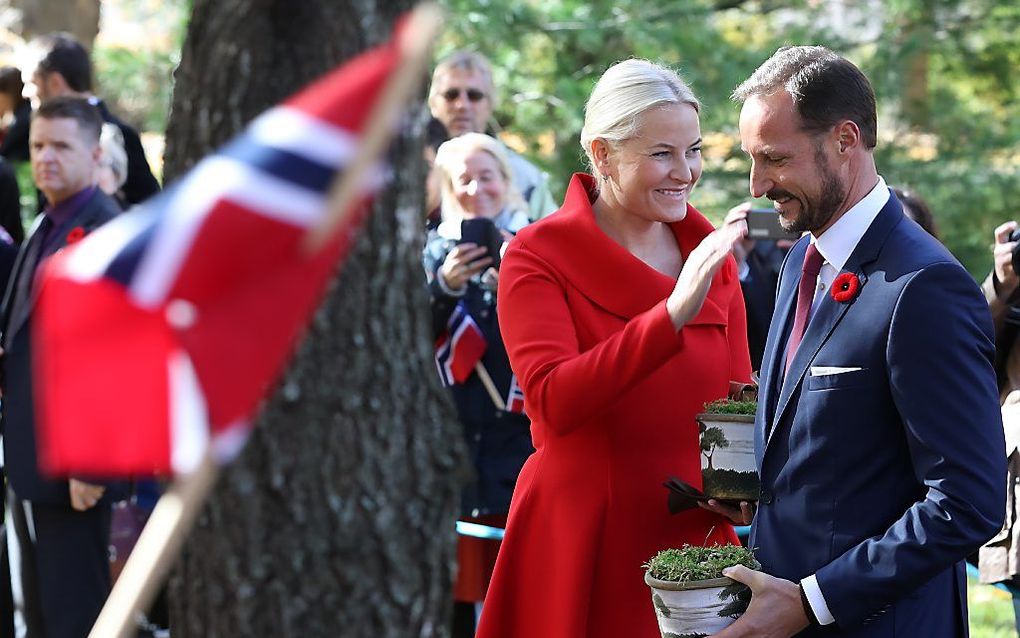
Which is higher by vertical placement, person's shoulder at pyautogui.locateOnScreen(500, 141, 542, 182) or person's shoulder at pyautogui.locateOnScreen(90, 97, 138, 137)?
person's shoulder at pyautogui.locateOnScreen(90, 97, 138, 137)

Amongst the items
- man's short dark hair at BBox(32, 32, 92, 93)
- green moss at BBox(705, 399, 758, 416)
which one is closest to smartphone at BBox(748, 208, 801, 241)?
green moss at BBox(705, 399, 758, 416)

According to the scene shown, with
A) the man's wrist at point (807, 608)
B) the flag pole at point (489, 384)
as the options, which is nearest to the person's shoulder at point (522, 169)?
the flag pole at point (489, 384)

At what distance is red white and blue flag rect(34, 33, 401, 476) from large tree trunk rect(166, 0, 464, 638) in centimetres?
44

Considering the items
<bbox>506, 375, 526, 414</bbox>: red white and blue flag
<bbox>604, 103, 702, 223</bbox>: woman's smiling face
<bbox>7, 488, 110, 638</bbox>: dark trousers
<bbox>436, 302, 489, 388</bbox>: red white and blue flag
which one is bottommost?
<bbox>7, 488, 110, 638</bbox>: dark trousers

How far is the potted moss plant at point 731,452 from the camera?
367cm

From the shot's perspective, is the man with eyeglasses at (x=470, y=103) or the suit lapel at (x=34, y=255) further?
the man with eyeglasses at (x=470, y=103)

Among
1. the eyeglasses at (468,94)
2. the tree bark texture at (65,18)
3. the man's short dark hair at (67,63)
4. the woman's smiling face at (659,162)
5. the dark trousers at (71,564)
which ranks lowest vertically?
the dark trousers at (71,564)

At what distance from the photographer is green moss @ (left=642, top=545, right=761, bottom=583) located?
334 cm

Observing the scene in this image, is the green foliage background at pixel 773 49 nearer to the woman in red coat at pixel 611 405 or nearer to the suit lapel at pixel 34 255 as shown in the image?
the suit lapel at pixel 34 255

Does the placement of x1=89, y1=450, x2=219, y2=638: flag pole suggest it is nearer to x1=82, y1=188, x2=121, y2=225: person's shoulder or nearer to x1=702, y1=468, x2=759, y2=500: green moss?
x1=702, y1=468, x2=759, y2=500: green moss

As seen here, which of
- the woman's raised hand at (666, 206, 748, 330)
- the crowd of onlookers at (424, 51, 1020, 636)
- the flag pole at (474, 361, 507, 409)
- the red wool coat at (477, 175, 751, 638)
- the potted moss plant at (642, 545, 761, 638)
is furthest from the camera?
the flag pole at (474, 361, 507, 409)

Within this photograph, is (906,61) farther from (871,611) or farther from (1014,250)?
(871,611)

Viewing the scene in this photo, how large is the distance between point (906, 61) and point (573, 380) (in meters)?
8.36

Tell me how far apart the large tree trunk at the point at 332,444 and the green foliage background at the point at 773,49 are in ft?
24.0
